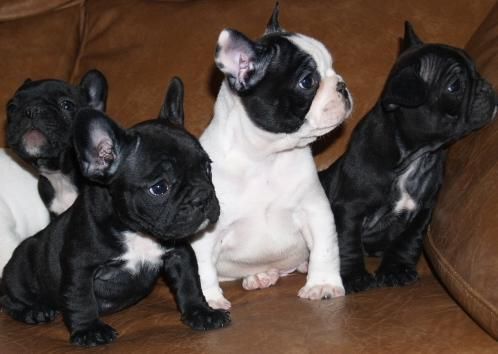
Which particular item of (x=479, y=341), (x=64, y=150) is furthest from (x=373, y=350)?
(x=64, y=150)

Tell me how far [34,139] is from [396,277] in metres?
1.40

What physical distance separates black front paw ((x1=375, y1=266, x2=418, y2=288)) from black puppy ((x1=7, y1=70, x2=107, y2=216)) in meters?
1.21

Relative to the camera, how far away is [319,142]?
11.3 feet

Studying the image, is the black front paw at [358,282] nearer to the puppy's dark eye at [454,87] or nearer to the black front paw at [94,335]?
the puppy's dark eye at [454,87]

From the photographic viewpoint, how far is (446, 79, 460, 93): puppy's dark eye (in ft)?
9.43

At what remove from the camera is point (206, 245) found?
9.62 feet

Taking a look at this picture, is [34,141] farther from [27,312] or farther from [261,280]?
[261,280]

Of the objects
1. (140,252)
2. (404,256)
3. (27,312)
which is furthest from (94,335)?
(404,256)

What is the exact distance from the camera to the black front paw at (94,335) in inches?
102

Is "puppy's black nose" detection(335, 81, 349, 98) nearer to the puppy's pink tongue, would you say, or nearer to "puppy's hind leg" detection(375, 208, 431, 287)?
"puppy's hind leg" detection(375, 208, 431, 287)

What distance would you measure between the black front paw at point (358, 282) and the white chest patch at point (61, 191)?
1164 millimetres

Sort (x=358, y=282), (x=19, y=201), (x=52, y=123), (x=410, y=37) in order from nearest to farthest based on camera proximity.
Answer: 1. (x=358, y=282)
2. (x=410, y=37)
3. (x=52, y=123)
4. (x=19, y=201)

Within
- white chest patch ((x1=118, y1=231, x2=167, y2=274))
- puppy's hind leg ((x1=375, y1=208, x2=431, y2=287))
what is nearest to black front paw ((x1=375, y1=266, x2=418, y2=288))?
puppy's hind leg ((x1=375, y1=208, x2=431, y2=287))

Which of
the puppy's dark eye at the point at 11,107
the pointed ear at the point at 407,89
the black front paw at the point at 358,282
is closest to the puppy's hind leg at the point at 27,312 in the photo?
the puppy's dark eye at the point at 11,107
